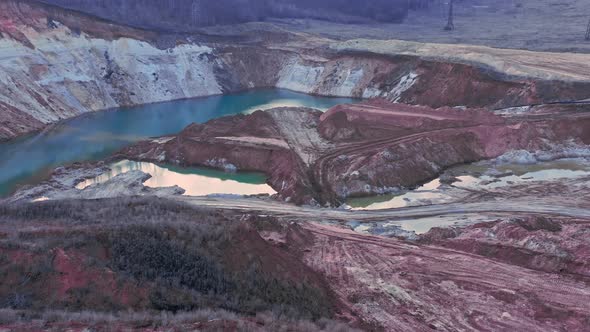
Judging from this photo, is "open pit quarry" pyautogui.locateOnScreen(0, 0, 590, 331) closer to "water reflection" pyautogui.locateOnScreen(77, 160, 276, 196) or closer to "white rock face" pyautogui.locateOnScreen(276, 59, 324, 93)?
"white rock face" pyautogui.locateOnScreen(276, 59, 324, 93)

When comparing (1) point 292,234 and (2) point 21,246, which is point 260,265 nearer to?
(1) point 292,234

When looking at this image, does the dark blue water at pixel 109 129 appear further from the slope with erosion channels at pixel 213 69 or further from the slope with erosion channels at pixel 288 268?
the slope with erosion channels at pixel 288 268

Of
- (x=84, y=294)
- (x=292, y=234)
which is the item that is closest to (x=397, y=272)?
(x=292, y=234)

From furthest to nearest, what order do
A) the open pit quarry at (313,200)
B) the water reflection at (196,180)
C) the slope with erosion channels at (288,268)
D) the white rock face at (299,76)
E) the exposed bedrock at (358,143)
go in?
the white rock face at (299,76) < the water reflection at (196,180) < the exposed bedrock at (358,143) < the open pit quarry at (313,200) < the slope with erosion channels at (288,268)

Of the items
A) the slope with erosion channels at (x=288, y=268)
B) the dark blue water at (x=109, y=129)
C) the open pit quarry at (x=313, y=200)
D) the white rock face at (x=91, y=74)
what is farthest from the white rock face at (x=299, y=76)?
the slope with erosion channels at (x=288, y=268)

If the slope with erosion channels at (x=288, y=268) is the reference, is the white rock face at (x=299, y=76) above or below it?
above

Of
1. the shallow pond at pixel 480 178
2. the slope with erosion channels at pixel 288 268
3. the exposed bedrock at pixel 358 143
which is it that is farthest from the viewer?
the exposed bedrock at pixel 358 143

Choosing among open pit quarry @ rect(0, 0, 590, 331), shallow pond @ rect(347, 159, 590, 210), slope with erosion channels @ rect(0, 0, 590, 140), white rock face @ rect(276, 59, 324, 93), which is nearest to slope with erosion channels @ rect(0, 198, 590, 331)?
open pit quarry @ rect(0, 0, 590, 331)
